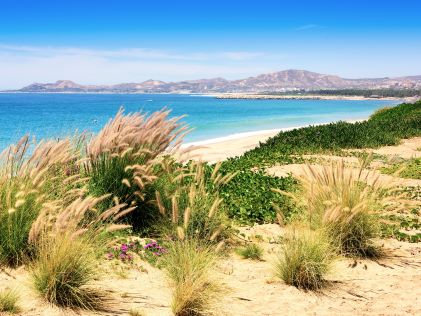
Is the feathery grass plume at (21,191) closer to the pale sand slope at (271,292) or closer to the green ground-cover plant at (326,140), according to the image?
the pale sand slope at (271,292)

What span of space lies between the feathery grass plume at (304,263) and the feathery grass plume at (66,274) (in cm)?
228

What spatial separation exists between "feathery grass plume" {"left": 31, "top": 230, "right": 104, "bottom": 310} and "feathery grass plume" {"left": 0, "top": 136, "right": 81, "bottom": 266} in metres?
0.71

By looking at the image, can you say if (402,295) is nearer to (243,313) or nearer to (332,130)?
(243,313)

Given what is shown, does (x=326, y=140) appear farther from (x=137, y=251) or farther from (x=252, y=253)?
(x=137, y=251)

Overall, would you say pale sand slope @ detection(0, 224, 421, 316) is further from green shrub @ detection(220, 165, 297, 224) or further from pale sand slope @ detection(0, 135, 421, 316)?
green shrub @ detection(220, 165, 297, 224)

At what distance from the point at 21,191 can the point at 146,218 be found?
282 centimetres

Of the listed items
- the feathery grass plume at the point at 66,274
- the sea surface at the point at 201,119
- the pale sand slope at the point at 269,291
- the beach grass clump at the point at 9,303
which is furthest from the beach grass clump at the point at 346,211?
the beach grass clump at the point at 9,303

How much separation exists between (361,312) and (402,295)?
0.73m

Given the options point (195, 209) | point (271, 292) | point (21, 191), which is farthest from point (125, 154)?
point (271, 292)

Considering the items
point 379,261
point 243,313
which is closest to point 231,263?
point 243,313

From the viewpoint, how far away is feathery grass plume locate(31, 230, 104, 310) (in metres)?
4.85

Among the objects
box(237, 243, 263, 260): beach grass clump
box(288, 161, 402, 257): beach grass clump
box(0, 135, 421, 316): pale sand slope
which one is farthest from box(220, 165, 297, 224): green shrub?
box(0, 135, 421, 316): pale sand slope

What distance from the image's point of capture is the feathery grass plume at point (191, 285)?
16.4ft

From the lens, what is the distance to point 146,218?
26.4 feet
